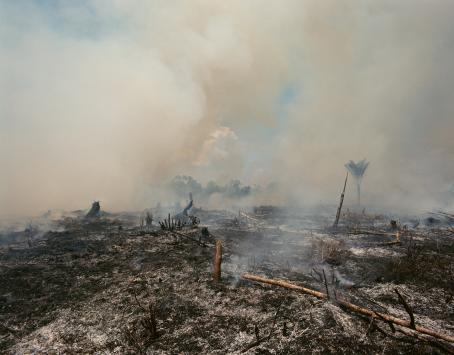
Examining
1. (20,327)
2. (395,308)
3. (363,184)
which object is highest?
(363,184)

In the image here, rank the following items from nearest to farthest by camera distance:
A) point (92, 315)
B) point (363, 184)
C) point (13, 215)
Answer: point (92, 315) → point (13, 215) → point (363, 184)

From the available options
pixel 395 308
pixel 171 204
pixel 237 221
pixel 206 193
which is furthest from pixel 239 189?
pixel 395 308

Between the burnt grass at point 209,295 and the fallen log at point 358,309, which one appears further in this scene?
the burnt grass at point 209,295

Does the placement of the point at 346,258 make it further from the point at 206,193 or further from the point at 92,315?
the point at 206,193

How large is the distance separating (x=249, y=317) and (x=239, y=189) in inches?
1550

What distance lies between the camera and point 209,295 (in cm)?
1442

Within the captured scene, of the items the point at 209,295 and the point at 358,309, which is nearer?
the point at 358,309

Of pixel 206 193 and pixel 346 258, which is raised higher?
pixel 206 193

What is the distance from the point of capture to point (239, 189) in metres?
51.7

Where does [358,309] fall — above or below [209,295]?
above

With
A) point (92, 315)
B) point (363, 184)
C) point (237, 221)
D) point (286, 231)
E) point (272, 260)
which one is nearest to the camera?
point (92, 315)

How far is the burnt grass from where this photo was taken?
11.1 meters

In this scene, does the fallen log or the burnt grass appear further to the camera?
the burnt grass

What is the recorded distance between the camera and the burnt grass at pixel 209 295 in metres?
11.1
